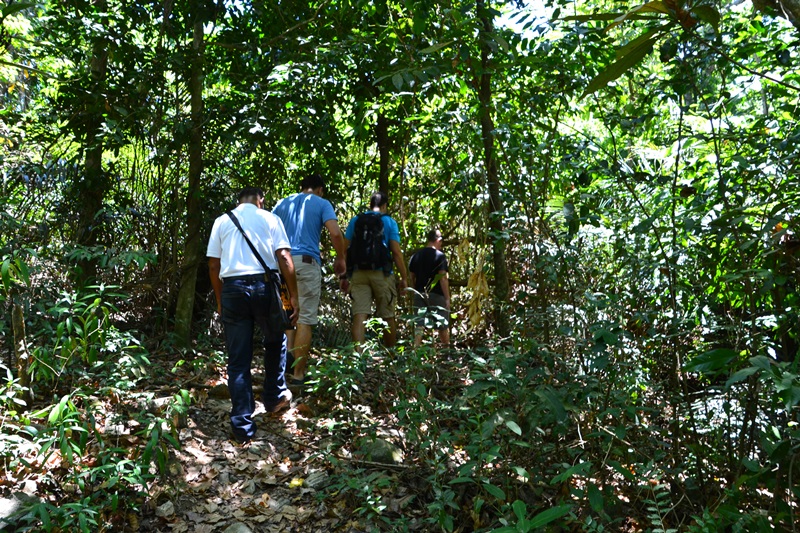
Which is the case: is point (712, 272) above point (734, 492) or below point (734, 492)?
above

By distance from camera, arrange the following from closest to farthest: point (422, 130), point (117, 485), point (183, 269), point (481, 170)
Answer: point (117, 485)
point (481, 170)
point (183, 269)
point (422, 130)

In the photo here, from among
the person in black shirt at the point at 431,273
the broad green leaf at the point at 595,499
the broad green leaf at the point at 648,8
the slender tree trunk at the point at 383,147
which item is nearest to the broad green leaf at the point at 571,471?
the broad green leaf at the point at 595,499

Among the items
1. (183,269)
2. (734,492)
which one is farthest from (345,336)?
(734,492)

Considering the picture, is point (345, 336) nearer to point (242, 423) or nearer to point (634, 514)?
point (242, 423)

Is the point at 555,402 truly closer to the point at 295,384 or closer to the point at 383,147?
the point at 295,384

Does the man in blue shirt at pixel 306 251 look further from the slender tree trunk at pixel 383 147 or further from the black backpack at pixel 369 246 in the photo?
the slender tree trunk at pixel 383 147

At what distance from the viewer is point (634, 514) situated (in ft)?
13.3

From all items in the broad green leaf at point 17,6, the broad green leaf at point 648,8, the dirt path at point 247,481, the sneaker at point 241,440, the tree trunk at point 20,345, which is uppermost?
the broad green leaf at point 17,6

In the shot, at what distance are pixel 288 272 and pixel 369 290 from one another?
170cm

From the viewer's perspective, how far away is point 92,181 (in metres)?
6.84

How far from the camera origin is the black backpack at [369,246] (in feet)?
22.3

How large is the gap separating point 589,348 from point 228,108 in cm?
450

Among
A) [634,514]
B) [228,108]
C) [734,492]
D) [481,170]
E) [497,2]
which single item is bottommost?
[634,514]

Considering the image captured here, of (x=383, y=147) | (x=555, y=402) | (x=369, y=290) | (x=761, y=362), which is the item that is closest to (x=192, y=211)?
(x=369, y=290)
